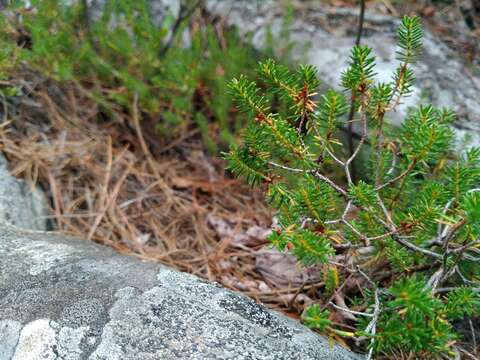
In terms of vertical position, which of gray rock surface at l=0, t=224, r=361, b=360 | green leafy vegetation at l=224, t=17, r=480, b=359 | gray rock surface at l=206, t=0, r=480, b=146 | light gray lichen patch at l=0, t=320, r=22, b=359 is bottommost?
light gray lichen patch at l=0, t=320, r=22, b=359

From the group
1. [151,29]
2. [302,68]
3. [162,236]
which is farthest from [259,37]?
[302,68]

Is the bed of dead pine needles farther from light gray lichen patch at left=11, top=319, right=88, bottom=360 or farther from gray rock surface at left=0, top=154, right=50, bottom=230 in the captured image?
light gray lichen patch at left=11, top=319, right=88, bottom=360

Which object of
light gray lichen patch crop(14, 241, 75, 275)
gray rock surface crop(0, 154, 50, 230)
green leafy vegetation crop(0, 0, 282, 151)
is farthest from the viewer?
green leafy vegetation crop(0, 0, 282, 151)

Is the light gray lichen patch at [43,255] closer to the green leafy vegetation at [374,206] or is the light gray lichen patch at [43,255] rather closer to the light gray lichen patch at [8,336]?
the light gray lichen patch at [8,336]

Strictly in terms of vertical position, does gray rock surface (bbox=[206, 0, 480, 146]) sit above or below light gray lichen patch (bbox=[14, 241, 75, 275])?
above

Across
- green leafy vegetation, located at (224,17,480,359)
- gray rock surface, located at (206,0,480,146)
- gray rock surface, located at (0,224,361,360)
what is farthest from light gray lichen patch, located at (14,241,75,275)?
gray rock surface, located at (206,0,480,146)

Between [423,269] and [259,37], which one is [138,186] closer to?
[259,37]

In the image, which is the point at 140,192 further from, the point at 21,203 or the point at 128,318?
the point at 128,318
